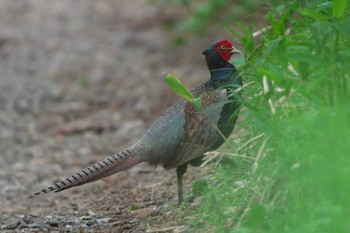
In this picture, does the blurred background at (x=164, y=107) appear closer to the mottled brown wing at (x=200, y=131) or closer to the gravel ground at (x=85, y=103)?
the gravel ground at (x=85, y=103)

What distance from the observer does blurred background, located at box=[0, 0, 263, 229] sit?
269 inches

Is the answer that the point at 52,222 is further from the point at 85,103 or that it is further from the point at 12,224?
the point at 85,103

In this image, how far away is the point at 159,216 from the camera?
14.6 ft

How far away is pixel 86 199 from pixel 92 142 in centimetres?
251

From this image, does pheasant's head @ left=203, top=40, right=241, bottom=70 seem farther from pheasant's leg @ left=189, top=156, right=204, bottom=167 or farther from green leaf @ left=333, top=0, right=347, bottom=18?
green leaf @ left=333, top=0, right=347, bottom=18

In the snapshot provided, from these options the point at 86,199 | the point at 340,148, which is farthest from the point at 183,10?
the point at 340,148

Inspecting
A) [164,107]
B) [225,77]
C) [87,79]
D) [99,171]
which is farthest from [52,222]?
[87,79]

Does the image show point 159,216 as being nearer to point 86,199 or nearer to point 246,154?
point 246,154

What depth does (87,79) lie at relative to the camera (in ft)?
35.9

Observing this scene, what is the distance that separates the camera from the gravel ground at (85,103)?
16.2 feet

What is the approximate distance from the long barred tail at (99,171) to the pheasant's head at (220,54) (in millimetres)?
704

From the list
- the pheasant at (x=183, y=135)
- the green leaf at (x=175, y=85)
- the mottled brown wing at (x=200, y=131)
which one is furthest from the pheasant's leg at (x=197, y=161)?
the green leaf at (x=175, y=85)

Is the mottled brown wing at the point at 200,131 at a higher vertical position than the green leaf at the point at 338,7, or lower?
lower

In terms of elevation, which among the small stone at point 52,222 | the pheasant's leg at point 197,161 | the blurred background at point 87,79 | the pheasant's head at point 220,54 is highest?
the blurred background at point 87,79
